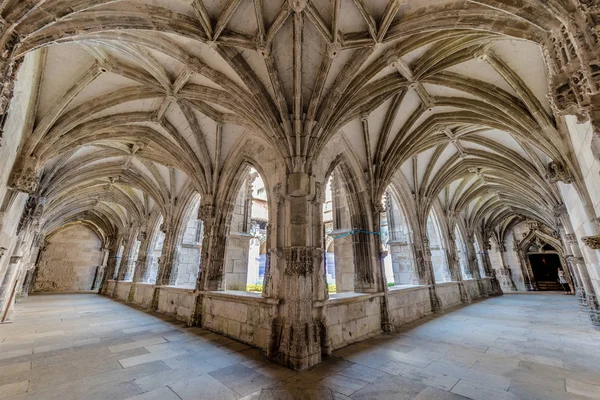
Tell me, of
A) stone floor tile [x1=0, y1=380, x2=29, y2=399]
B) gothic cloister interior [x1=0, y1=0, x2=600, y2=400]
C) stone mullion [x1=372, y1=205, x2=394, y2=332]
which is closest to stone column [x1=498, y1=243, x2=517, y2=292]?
gothic cloister interior [x1=0, y1=0, x2=600, y2=400]

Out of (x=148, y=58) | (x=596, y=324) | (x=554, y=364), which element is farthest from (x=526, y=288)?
(x=148, y=58)

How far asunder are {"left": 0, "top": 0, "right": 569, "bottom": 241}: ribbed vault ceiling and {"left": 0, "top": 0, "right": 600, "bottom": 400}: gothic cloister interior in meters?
0.04

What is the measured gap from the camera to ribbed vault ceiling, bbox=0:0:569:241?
384 centimetres

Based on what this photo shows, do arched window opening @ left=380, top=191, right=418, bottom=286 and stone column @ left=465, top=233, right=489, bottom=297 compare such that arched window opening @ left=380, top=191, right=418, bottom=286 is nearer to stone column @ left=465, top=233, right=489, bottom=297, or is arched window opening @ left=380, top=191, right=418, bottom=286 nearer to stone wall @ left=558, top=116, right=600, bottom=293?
stone wall @ left=558, top=116, right=600, bottom=293

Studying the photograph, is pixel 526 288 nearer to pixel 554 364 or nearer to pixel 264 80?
pixel 554 364

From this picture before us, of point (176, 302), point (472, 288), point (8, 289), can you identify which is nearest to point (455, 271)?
point (472, 288)

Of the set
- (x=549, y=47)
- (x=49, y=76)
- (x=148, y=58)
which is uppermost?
(x=148, y=58)

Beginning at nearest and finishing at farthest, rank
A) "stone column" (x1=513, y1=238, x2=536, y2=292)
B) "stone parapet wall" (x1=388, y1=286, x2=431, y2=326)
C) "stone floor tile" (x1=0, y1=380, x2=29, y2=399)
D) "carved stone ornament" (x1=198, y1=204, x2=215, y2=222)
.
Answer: "stone floor tile" (x1=0, y1=380, x2=29, y2=399)
"stone parapet wall" (x1=388, y1=286, x2=431, y2=326)
"carved stone ornament" (x1=198, y1=204, x2=215, y2=222)
"stone column" (x1=513, y1=238, x2=536, y2=292)

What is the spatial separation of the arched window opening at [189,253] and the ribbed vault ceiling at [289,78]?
12.6ft

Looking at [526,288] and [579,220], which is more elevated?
[579,220]

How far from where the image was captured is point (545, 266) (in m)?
20.4

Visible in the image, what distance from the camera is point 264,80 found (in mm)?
5395

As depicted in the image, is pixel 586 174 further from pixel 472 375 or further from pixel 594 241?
pixel 472 375

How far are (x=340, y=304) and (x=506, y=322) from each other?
18.9ft
